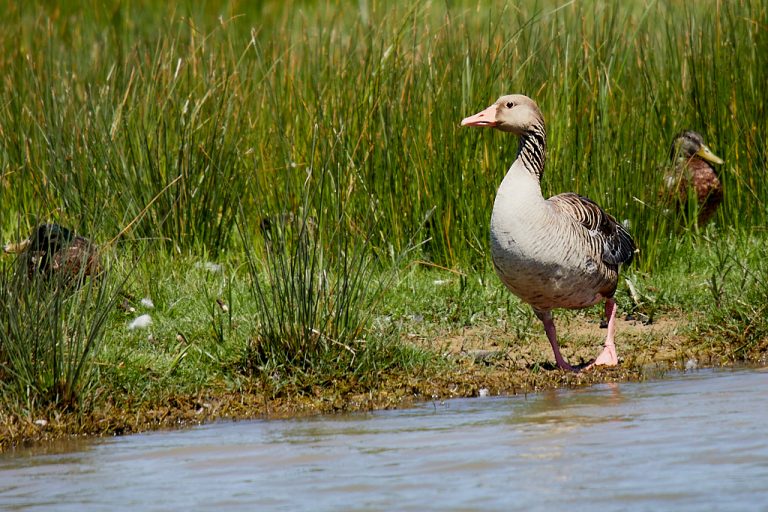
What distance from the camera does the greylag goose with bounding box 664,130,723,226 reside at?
30.1 ft

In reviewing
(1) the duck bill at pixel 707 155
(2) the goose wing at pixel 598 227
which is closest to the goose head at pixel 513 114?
(2) the goose wing at pixel 598 227

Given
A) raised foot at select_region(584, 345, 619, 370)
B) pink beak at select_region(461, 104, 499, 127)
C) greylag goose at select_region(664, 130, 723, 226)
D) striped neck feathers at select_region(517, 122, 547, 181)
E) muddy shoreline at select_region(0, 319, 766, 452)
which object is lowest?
muddy shoreline at select_region(0, 319, 766, 452)

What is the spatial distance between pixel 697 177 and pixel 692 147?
9.3 inches

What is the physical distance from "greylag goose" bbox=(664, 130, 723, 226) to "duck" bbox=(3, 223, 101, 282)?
14.0ft

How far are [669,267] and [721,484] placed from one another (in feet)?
13.8

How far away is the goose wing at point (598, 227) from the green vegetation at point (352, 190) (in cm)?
59

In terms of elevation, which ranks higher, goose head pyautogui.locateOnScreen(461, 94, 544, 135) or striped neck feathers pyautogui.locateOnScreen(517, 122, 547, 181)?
goose head pyautogui.locateOnScreen(461, 94, 544, 135)

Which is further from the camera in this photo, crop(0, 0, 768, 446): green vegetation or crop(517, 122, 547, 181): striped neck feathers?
crop(517, 122, 547, 181): striped neck feathers

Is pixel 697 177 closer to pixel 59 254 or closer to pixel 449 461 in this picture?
pixel 59 254

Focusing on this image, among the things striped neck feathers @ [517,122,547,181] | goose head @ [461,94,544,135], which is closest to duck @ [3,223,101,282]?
goose head @ [461,94,544,135]

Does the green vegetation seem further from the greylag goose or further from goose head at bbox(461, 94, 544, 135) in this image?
goose head at bbox(461, 94, 544, 135)

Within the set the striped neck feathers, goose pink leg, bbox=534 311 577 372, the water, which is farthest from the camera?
the striped neck feathers

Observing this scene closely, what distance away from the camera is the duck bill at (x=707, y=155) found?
31.0 ft

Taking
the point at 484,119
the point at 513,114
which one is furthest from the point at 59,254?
the point at 513,114
